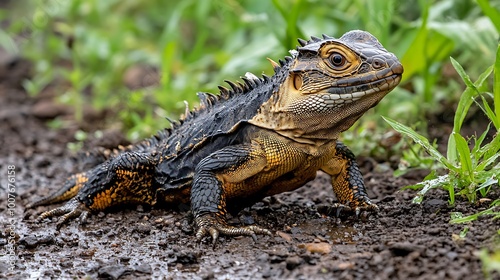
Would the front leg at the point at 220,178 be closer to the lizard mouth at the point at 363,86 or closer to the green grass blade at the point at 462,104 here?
the lizard mouth at the point at 363,86

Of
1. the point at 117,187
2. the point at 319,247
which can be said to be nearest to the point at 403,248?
the point at 319,247

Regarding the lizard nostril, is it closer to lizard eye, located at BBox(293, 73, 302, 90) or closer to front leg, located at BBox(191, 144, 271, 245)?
lizard eye, located at BBox(293, 73, 302, 90)

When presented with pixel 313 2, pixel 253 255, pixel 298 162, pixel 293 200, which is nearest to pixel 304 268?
pixel 253 255

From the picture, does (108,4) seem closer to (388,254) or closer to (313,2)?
(313,2)

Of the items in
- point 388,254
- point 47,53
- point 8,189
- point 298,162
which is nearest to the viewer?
point 388,254

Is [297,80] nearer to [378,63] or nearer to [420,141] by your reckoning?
[378,63]

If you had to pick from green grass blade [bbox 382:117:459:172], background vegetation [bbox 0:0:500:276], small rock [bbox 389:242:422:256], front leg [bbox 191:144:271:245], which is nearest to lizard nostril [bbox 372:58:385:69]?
green grass blade [bbox 382:117:459:172]
